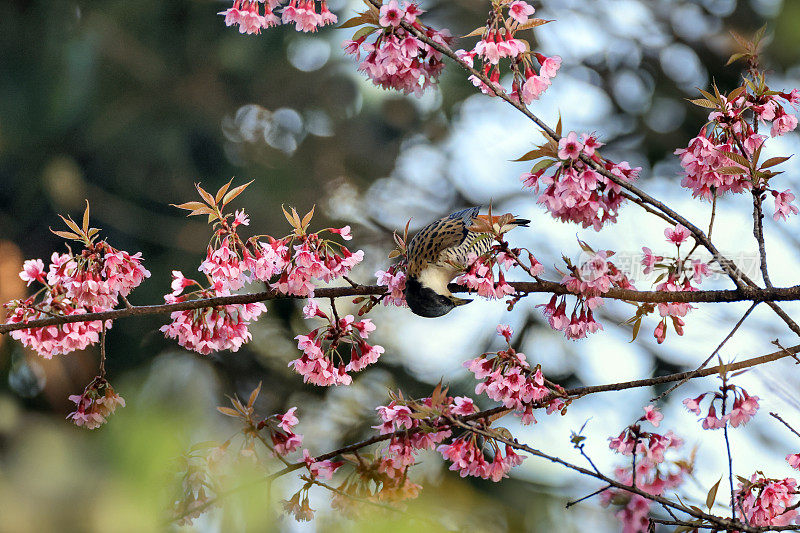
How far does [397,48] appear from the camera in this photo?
97cm

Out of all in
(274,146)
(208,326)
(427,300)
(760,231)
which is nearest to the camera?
(760,231)

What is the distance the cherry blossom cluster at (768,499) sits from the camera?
1144 mm

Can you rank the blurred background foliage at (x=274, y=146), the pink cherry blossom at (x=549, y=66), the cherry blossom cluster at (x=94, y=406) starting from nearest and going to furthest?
the pink cherry blossom at (x=549, y=66) < the cherry blossom cluster at (x=94, y=406) < the blurred background foliage at (x=274, y=146)

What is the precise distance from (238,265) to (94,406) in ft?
1.21

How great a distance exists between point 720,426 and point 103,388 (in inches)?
39.9

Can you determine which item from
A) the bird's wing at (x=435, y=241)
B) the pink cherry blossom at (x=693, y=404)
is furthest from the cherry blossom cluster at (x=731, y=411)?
the bird's wing at (x=435, y=241)

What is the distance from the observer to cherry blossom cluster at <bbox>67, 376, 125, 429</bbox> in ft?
3.95

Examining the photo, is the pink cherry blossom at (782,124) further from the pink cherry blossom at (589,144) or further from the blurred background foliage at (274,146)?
the blurred background foliage at (274,146)

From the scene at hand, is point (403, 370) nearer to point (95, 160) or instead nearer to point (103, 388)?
point (95, 160)

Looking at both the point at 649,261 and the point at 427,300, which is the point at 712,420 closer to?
the point at 649,261

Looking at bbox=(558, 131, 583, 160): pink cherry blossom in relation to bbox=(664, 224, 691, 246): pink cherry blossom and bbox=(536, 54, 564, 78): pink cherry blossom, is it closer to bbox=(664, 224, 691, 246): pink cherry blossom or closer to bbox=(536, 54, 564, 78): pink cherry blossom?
bbox=(536, 54, 564, 78): pink cherry blossom

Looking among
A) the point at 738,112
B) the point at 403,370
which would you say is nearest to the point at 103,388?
the point at 738,112

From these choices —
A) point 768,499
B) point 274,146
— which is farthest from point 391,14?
point 274,146

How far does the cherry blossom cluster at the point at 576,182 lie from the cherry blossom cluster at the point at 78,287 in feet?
2.09
